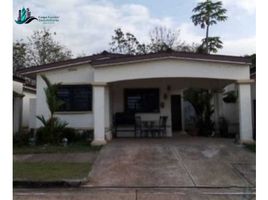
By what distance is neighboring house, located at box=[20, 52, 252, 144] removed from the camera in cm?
1133

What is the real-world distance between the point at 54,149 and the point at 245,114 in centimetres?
712

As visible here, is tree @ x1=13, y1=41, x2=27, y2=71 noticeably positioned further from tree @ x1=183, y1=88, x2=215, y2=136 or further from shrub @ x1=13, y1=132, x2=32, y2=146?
tree @ x1=183, y1=88, x2=215, y2=136

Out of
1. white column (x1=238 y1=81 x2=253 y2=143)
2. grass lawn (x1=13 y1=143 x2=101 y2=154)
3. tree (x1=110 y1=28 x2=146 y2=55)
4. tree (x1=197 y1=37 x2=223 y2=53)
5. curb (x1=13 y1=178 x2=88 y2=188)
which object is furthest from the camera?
tree (x1=110 y1=28 x2=146 y2=55)

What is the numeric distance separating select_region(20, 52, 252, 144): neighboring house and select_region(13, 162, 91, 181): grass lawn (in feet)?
9.85

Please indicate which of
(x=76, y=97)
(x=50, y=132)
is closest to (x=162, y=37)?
(x=76, y=97)

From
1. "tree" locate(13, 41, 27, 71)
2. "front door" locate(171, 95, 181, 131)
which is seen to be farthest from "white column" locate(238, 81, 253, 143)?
"tree" locate(13, 41, 27, 71)

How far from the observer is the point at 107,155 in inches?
378

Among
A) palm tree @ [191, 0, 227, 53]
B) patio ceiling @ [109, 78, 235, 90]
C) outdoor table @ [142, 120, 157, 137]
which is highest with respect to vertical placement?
palm tree @ [191, 0, 227, 53]

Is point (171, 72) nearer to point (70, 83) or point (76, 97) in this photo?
point (76, 97)

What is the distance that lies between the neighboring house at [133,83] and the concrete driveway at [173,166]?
1.59 meters

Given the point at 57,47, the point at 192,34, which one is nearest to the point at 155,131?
the point at 192,34

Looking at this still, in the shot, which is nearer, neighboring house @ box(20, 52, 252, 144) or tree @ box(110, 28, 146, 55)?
neighboring house @ box(20, 52, 252, 144)
